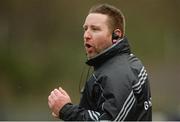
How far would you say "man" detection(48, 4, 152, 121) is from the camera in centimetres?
171

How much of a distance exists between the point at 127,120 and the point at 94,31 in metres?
0.34

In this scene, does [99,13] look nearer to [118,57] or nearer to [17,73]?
[118,57]

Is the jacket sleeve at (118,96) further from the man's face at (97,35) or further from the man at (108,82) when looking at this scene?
the man's face at (97,35)

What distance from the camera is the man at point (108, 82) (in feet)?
5.60

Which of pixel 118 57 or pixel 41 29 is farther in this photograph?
pixel 41 29

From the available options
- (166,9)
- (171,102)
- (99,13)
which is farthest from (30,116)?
(99,13)

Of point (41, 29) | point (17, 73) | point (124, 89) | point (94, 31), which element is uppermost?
point (94, 31)

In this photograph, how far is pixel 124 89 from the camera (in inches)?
67.6

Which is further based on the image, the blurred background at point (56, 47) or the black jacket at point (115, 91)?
the blurred background at point (56, 47)

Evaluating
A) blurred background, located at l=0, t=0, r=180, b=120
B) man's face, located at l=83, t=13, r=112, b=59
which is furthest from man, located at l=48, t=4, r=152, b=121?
blurred background, located at l=0, t=0, r=180, b=120

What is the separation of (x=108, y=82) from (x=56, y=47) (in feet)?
9.92

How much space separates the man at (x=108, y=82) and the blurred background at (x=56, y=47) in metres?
2.75

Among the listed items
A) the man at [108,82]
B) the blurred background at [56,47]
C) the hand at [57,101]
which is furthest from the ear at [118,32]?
the blurred background at [56,47]

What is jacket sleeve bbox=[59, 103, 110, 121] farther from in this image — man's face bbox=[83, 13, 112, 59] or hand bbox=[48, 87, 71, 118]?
man's face bbox=[83, 13, 112, 59]
